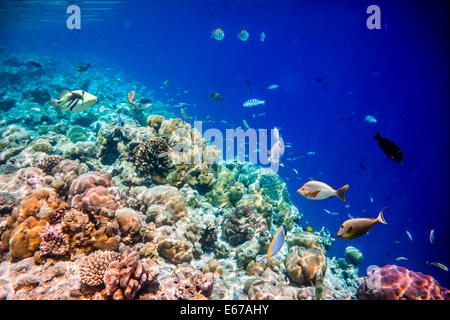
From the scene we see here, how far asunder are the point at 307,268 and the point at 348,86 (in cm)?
8904

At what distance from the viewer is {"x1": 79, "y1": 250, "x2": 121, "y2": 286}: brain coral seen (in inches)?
113

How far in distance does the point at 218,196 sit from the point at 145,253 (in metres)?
3.85

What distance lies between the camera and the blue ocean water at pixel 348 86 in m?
32.8

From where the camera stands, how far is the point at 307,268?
183 inches

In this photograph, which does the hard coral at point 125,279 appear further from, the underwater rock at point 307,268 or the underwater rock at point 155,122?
the underwater rock at point 155,122

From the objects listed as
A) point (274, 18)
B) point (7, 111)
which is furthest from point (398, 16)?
point (7, 111)

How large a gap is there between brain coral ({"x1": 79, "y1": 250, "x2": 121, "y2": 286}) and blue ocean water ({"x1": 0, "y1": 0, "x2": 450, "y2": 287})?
14.8 meters

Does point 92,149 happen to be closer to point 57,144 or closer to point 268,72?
point 57,144

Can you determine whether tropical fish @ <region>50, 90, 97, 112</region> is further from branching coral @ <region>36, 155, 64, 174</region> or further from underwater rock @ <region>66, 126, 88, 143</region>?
underwater rock @ <region>66, 126, 88, 143</region>

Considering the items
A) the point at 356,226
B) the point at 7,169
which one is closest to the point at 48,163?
the point at 7,169

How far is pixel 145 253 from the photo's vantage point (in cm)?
403

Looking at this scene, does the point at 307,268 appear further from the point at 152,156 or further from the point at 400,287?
the point at 152,156

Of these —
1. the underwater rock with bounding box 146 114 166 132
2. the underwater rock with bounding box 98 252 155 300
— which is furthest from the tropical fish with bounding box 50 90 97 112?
the underwater rock with bounding box 146 114 166 132

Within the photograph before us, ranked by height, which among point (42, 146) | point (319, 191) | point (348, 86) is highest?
point (348, 86)
